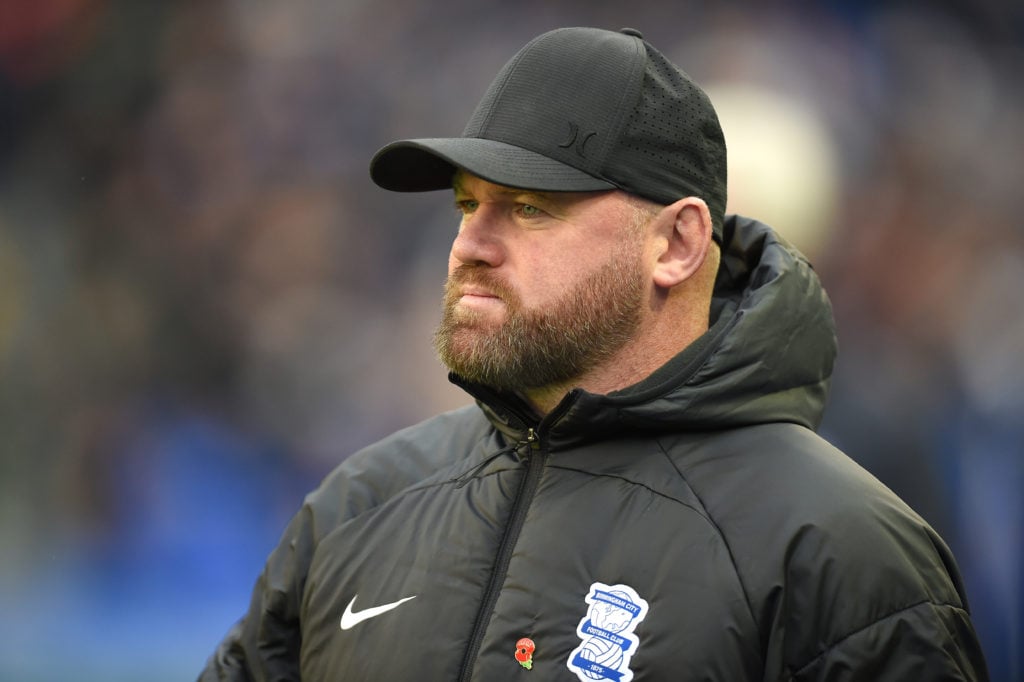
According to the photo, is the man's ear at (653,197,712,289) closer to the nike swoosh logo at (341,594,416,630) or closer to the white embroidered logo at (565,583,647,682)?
the white embroidered logo at (565,583,647,682)

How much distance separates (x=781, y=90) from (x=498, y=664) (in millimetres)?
2906

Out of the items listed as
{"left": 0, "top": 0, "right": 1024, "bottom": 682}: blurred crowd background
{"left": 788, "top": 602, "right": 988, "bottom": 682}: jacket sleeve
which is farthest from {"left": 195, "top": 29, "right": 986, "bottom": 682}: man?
{"left": 0, "top": 0, "right": 1024, "bottom": 682}: blurred crowd background

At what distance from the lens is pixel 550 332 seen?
1.64m

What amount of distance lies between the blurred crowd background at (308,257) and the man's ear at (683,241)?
6.77 feet

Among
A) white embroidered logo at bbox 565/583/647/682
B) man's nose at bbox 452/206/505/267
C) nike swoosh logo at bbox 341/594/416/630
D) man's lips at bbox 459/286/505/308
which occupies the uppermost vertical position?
man's nose at bbox 452/206/505/267

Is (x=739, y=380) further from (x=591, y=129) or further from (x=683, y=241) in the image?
(x=591, y=129)

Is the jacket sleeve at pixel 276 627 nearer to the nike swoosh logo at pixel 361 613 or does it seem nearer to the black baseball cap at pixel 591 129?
the nike swoosh logo at pixel 361 613

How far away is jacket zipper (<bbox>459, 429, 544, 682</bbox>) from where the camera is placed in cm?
152

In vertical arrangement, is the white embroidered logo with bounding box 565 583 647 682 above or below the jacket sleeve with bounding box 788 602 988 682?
above

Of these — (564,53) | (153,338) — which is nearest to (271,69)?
(153,338)

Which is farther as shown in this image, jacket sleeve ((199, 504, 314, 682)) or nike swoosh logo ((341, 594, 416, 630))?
jacket sleeve ((199, 504, 314, 682))

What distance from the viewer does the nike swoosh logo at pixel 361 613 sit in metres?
1.63

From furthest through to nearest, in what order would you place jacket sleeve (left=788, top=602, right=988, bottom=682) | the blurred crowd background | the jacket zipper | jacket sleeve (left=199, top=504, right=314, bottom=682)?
1. the blurred crowd background
2. jacket sleeve (left=199, top=504, right=314, bottom=682)
3. the jacket zipper
4. jacket sleeve (left=788, top=602, right=988, bottom=682)

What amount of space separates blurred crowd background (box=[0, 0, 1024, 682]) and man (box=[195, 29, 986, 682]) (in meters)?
1.99
